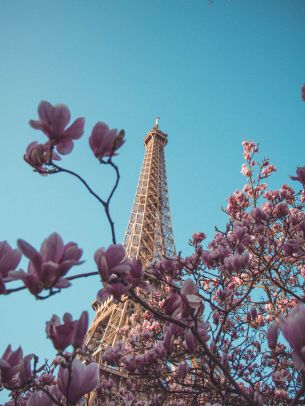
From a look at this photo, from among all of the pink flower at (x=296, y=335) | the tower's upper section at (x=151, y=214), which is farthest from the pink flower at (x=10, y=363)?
the tower's upper section at (x=151, y=214)

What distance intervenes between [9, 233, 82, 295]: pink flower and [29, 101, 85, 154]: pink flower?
0.51m

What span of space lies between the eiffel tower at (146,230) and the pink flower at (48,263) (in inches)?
619

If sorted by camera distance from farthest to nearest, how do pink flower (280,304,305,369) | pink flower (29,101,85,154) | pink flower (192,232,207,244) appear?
pink flower (192,232,207,244)
pink flower (29,101,85,154)
pink flower (280,304,305,369)

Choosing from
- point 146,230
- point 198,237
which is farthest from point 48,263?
point 146,230

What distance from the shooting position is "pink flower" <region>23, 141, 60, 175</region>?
146cm

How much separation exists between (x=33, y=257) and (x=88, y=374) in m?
0.55

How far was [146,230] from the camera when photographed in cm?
2522

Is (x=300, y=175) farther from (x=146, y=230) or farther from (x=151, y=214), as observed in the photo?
(x=151, y=214)

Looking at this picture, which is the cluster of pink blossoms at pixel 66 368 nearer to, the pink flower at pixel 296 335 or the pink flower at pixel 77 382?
the pink flower at pixel 77 382

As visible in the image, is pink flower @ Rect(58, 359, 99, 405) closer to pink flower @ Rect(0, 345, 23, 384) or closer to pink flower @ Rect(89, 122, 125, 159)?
pink flower @ Rect(0, 345, 23, 384)

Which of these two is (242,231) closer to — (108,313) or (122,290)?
(122,290)

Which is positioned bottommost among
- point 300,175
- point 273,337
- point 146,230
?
point 273,337

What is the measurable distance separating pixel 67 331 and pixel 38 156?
769 mm

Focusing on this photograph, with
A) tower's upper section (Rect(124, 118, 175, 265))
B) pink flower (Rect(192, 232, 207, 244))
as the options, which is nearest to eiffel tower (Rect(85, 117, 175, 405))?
tower's upper section (Rect(124, 118, 175, 265))
